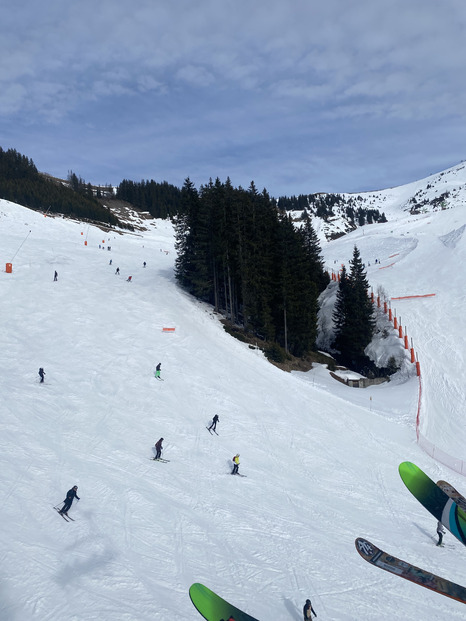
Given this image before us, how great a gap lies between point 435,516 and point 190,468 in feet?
31.9

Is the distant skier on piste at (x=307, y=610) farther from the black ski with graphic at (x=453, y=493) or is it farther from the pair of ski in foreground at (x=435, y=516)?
the black ski with graphic at (x=453, y=493)

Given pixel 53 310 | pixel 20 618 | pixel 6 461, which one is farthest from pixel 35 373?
pixel 20 618

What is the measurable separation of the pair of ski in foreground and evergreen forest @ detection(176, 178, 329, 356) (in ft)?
65.0

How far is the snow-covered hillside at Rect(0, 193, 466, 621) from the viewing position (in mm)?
9797

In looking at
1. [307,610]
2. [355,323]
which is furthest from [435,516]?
[355,323]

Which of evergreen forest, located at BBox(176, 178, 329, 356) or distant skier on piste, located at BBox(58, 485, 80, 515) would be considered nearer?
distant skier on piste, located at BBox(58, 485, 80, 515)

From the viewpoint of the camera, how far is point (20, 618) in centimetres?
786

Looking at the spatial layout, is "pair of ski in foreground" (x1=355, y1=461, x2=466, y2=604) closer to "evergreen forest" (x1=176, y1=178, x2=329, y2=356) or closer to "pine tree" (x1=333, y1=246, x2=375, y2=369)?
"evergreen forest" (x1=176, y1=178, x2=329, y2=356)

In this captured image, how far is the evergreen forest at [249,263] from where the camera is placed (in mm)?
36875

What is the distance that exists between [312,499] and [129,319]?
20.7 metres

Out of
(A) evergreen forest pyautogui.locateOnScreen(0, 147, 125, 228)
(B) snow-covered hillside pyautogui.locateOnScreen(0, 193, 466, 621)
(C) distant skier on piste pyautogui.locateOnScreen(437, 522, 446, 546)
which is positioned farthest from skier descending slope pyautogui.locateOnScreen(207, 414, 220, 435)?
(A) evergreen forest pyautogui.locateOnScreen(0, 147, 125, 228)

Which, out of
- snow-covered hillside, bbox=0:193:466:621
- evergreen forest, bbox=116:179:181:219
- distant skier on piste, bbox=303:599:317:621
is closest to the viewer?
distant skier on piste, bbox=303:599:317:621

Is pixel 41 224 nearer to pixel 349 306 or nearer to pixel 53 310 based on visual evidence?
pixel 53 310

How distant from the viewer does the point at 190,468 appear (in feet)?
50.7
